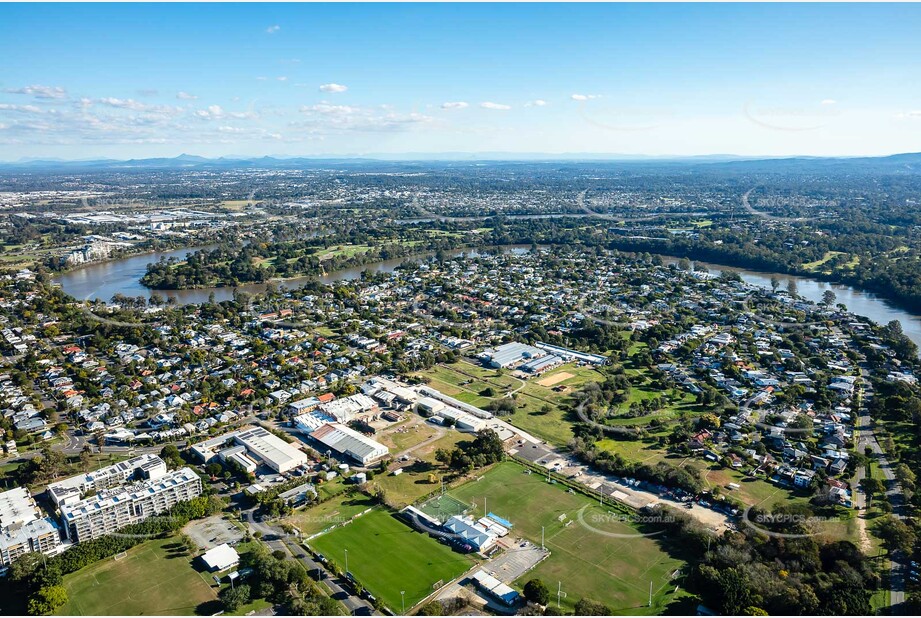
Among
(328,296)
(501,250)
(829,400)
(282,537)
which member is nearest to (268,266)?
(328,296)

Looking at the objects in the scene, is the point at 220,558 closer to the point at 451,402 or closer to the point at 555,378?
the point at 451,402

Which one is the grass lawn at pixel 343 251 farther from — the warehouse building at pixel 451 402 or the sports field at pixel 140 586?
the sports field at pixel 140 586

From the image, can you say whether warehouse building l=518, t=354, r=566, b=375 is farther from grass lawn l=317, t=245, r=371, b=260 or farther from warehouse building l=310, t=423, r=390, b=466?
grass lawn l=317, t=245, r=371, b=260

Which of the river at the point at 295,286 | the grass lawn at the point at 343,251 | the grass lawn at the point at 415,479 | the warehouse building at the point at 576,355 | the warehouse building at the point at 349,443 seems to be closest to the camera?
the grass lawn at the point at 415,479

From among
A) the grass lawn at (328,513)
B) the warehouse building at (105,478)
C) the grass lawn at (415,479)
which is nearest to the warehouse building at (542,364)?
the grass lawn at (415,479)

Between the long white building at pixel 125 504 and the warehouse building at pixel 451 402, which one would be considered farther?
the warehouse building at pixel 451 402

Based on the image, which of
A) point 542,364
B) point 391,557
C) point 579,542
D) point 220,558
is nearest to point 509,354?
point 542,364
